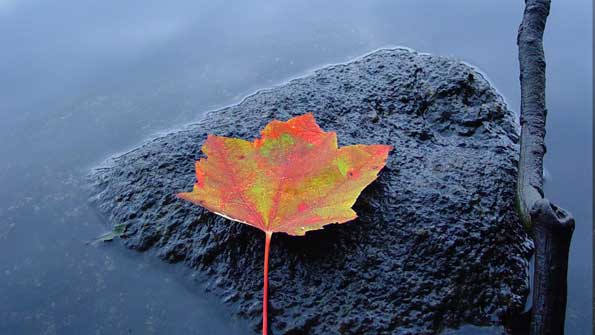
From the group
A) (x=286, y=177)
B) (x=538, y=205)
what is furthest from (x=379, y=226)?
(x=538, y=205)

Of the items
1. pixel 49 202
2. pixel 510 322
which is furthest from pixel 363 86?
pixel 49 202

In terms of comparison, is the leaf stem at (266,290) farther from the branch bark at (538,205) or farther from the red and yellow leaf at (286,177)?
the branch bark at (538,205)

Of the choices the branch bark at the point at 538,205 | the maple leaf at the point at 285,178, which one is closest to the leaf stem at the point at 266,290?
the maple leaf at the point at 285,178

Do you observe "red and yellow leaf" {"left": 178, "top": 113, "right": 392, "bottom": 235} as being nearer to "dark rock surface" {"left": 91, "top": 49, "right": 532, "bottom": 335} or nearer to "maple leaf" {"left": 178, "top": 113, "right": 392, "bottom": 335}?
"maple leaf" {"left": 178, "top": 113, "right": 392, "bottom": 335}

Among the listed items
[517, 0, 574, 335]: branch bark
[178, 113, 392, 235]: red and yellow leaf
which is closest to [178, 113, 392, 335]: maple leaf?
[178, 113, 392, 235]: red and yellow leaf

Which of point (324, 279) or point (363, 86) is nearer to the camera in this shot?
point (324, 279)

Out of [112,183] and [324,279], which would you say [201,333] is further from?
[112,183]

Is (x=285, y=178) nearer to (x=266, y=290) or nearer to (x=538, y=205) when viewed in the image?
(x=266, y=290)
